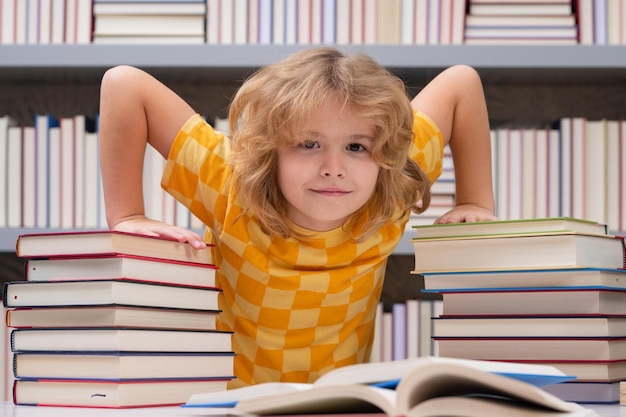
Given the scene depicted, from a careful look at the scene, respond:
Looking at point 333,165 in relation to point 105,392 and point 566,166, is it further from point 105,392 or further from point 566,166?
point 566,166

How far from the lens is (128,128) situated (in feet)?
4.26

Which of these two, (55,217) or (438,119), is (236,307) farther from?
(55,217)

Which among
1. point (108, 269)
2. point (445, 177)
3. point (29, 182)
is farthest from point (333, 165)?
point (29, 182)

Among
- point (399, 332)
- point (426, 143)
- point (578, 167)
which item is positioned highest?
point (426, 143)

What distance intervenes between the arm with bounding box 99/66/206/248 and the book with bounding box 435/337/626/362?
521 millimetres

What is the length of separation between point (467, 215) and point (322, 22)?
734mm

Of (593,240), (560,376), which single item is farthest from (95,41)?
(560,376)

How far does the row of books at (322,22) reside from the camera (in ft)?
6.17

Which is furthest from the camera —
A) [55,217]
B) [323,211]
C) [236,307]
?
[55,217]

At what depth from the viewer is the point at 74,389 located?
91 cm

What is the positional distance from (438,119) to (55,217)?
0.91 meters

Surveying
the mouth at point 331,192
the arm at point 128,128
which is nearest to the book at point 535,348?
the mouth at point 331,192

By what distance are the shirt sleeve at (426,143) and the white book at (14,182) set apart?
3.14ft

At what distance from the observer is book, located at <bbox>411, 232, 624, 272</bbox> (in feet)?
3.26
